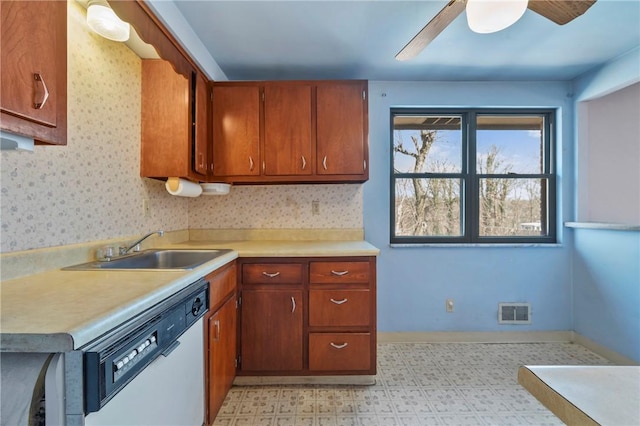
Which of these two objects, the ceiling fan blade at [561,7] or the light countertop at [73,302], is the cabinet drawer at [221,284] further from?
the ceiling fan blade at [561,7]

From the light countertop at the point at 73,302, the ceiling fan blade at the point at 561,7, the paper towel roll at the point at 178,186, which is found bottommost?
the light countertop at the point at 73,302

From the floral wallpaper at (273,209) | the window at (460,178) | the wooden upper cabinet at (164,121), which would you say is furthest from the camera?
the window at (460,178)

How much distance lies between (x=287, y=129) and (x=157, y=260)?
1.34m

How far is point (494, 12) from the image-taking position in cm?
118

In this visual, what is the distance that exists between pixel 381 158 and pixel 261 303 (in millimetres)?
1674

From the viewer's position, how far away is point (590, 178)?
2.62 m

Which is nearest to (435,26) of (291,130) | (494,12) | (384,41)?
(494,12)

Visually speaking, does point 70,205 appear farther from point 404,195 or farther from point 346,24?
point 404,195

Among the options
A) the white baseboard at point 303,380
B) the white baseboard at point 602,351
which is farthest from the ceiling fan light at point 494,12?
the white baseboard at point 602,351

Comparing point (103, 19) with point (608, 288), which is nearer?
point (103, 19)

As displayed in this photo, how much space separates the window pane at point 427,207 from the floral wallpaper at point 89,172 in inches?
81.2

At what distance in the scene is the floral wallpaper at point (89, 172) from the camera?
1.18 meters

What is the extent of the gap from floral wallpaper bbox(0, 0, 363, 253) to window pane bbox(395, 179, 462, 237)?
6.76 feet

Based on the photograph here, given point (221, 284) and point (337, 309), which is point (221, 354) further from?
point (337, 309)
